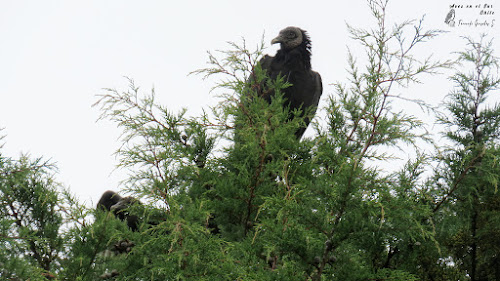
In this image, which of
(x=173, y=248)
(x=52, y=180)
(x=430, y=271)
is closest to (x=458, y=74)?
(x=430, y=271)

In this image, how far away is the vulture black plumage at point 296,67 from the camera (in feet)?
18.6

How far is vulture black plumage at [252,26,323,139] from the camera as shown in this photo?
5684 mm

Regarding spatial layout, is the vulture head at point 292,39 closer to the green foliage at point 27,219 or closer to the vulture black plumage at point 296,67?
the vulture black plumage at point 296,67

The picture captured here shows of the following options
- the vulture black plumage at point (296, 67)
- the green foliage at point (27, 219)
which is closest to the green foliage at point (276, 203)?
the green foliage at point (27, 219)

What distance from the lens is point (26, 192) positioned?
11.3 feet

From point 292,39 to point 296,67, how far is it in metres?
0.35

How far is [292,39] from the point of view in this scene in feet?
A: 19.4

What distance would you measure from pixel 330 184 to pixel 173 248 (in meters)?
0.79

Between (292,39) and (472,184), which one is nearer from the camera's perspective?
(472,184)

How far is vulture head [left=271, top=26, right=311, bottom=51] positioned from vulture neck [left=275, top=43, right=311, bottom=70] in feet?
0.11

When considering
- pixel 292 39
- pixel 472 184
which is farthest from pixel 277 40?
pixel 472 184

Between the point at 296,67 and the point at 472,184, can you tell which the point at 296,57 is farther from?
the point at 472,184

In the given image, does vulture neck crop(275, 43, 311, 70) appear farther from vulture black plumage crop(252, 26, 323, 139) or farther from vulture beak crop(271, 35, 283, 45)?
vulture beak crop(271, 35, 283, 45)

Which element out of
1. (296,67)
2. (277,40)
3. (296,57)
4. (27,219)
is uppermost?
(277,40)
